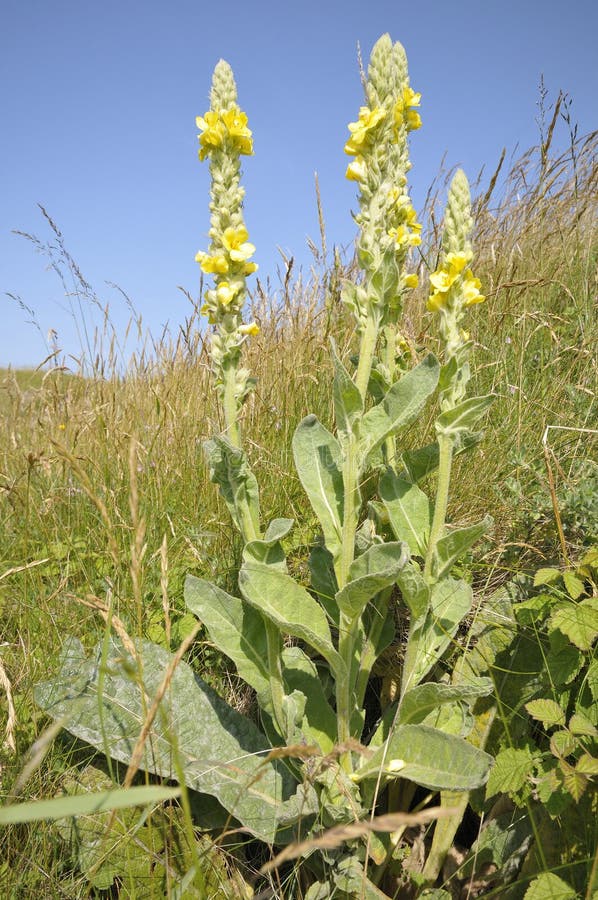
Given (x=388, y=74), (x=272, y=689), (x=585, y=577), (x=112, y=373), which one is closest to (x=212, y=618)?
(x=272, y=689)

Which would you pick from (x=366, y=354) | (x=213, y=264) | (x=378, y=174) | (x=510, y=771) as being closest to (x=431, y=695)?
(x=510, y=771)

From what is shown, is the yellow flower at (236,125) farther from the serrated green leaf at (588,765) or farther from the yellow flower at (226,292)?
the serrated green leaf at (588,765)

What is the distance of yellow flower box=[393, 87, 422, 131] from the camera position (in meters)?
1.82

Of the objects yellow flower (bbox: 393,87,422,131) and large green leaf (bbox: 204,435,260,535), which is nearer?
large green leaf (bbox: 204,435,260,535)

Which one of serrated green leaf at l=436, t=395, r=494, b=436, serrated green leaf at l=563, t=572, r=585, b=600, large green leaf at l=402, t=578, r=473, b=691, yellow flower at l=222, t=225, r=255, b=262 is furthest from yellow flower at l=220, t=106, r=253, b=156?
serrated green leaf at l=563, t=572, r=585, b=600

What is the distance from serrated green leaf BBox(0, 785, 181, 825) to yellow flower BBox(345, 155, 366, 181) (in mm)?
1525

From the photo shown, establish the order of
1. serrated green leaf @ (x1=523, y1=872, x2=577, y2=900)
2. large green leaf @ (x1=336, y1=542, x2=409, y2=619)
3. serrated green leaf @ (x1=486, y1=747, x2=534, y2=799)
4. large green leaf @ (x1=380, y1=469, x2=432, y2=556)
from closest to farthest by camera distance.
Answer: serrated green leaf @ (x1=523, y1=872, x2=577, y2=900), large green leaf @ (x1=336, y1=542, x2=409, y2=619), serrated green leaf @ (x1=486, y1=747, x2=534, y2=799), large green leaf @ (x1=380, y1=469, x2=432, y2=556)

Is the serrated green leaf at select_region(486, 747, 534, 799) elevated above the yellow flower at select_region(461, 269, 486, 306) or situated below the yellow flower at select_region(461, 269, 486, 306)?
below

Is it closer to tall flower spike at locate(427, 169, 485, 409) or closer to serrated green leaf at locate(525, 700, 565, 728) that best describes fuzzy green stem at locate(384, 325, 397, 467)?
tall flower spike at locate(427, 169, 485, 409)

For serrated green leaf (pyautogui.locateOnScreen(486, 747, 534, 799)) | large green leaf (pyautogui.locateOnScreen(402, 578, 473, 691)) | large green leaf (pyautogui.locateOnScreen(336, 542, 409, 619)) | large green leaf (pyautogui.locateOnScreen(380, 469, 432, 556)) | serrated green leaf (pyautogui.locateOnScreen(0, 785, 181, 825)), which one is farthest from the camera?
large green leaf (pyautogui.locateOnScreen(380, 469, 432, 556))

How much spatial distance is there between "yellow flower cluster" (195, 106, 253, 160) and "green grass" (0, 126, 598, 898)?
2.94ft

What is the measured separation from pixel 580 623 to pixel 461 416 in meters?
0.62

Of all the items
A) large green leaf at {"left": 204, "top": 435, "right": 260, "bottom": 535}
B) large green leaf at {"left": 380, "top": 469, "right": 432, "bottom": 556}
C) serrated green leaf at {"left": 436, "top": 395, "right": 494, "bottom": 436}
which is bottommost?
large green leaf at {"left": 380, "top": 469, "right": 432, "bottom": 556}

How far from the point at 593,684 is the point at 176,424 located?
6.90 feet
